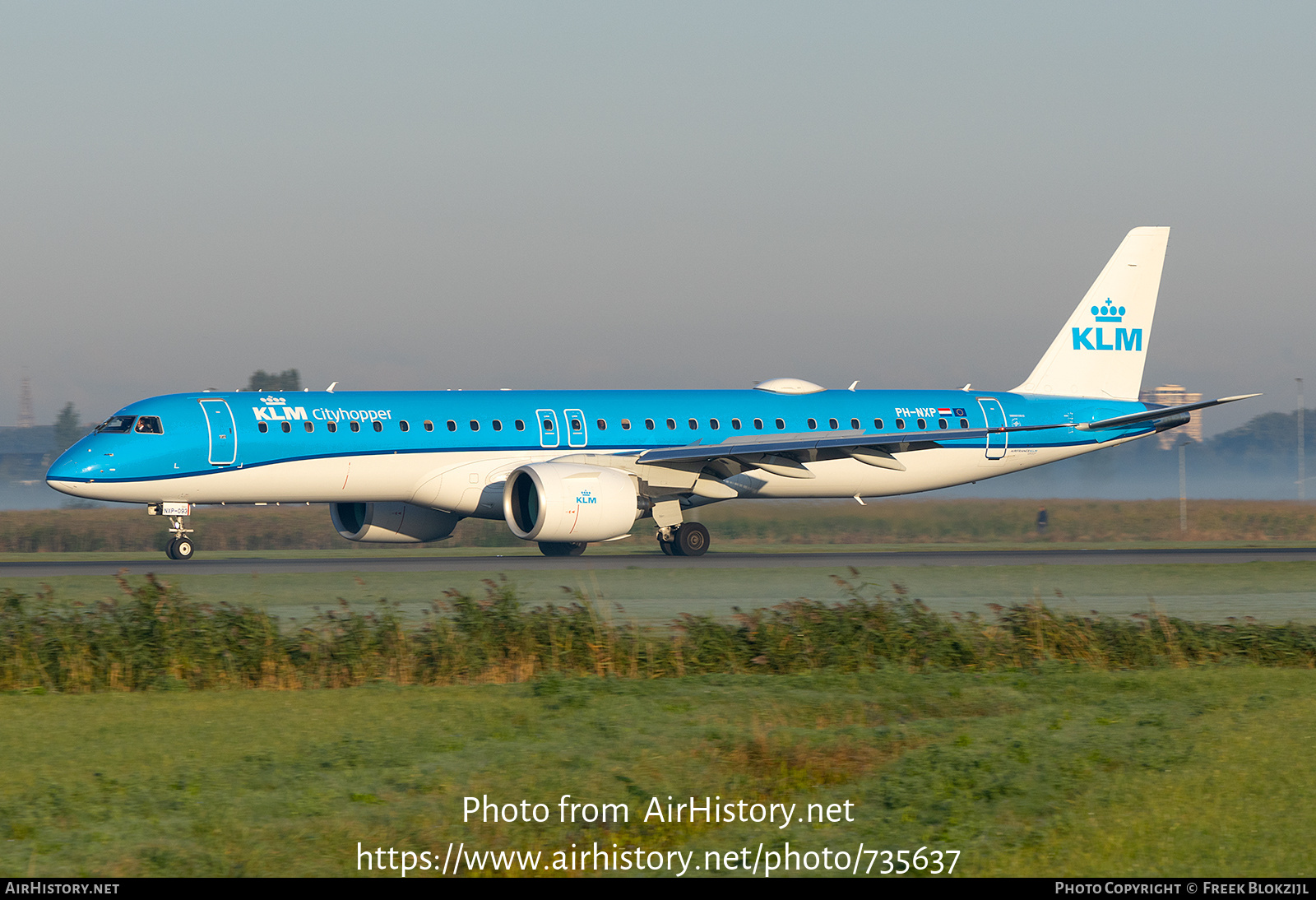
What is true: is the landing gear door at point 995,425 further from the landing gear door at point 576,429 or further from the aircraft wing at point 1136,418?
the landing gear door at point 576,429

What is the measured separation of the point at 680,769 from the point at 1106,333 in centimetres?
3275

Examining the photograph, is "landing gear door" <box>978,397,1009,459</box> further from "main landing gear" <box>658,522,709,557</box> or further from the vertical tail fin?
"main landing gear" <box>658,522,709,557</box>

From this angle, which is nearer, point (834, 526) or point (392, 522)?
point (392, 522)

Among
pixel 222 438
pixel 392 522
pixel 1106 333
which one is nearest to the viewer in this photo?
pixel 222 438

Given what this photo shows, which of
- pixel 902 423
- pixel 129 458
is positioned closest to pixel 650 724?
pixel 129 458

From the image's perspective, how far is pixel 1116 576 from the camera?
23.4 m

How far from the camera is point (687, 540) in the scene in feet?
103

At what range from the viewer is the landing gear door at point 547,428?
31500 mm

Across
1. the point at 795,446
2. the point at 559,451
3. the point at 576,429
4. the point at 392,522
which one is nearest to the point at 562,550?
the point at 559,451

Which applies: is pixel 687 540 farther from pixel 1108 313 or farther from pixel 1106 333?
pixel 1108 313

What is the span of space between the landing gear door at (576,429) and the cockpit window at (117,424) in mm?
9280

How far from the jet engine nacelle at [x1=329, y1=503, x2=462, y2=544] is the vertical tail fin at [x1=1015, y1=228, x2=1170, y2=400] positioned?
53.9ft

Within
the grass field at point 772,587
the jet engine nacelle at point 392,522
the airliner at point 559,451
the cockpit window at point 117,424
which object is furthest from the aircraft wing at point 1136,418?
the cockpit window at point 117,424
